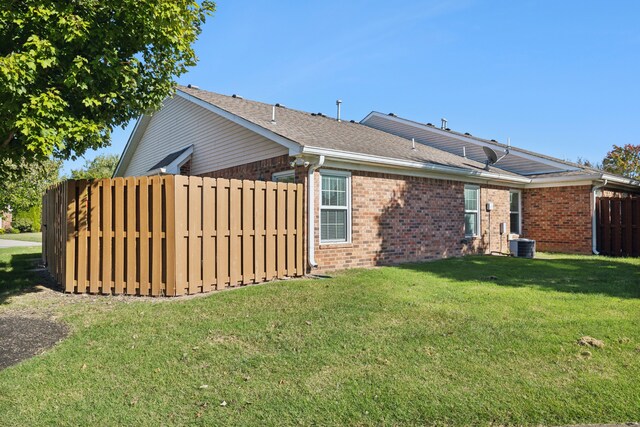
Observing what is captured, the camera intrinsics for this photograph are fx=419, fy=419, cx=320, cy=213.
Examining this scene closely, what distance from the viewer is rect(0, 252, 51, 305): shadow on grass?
769 centimetres

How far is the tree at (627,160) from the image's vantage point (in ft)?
104

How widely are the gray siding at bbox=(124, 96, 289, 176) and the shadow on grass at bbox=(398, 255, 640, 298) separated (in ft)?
16.0

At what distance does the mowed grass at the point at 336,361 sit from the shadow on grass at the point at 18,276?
1.02 metres

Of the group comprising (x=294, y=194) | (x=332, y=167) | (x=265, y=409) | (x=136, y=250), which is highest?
(x=332, y=167)

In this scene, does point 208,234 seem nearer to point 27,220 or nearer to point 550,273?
point 550,273

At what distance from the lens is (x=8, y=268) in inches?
431

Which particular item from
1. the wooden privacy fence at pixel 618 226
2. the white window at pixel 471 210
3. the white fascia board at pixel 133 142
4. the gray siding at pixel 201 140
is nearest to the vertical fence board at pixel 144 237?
the gray siding at pixel 201 140

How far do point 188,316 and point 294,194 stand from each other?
3.80 m

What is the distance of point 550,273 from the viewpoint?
368 inches

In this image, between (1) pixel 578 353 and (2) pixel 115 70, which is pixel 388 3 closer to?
(2) pixel 115 70

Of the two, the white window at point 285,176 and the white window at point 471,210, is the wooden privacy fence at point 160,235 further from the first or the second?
the white window at point 471,210

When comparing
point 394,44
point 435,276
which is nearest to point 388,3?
point 394,44

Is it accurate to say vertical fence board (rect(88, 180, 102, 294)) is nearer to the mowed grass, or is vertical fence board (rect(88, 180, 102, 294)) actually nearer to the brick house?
the mowed grass

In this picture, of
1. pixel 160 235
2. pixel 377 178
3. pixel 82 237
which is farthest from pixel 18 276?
pixel 377 178
